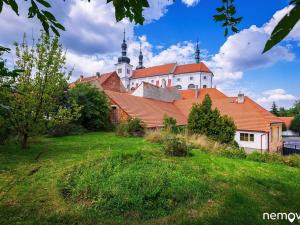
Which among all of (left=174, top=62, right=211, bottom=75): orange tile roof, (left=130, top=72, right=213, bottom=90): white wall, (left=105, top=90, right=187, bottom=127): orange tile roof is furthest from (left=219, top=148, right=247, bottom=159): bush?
(left=174, top=62, right=211, bottom=75): orange tile roof

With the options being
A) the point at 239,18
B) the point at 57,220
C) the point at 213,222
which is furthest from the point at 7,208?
the point at 239,18

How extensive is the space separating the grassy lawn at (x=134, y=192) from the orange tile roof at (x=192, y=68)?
65.0 meters

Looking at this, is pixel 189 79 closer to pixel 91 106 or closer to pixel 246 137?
pixel 246 137

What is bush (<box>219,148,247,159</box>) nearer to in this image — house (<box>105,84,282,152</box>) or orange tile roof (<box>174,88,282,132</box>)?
orange tile roof (<box>174,88,282,132</box>)

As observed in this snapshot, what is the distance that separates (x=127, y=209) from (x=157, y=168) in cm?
294

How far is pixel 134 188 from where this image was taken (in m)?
5.94

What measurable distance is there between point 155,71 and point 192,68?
12.1 meters

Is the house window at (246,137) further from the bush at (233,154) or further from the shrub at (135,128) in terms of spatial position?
the bush at (233,154)

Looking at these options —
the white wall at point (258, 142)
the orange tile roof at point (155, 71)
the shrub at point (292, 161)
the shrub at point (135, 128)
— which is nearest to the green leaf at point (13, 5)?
the shrub at point (292, 161)

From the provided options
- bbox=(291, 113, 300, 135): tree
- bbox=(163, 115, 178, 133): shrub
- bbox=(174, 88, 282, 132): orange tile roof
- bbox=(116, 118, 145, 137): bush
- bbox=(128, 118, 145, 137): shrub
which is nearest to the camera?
bbox=(163, 115, 178, 133): shrub

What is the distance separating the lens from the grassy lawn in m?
4.71

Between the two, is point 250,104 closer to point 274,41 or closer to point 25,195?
point 25,195

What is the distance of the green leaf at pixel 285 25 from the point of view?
0.73 meters

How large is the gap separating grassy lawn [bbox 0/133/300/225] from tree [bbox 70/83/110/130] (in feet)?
42.8
